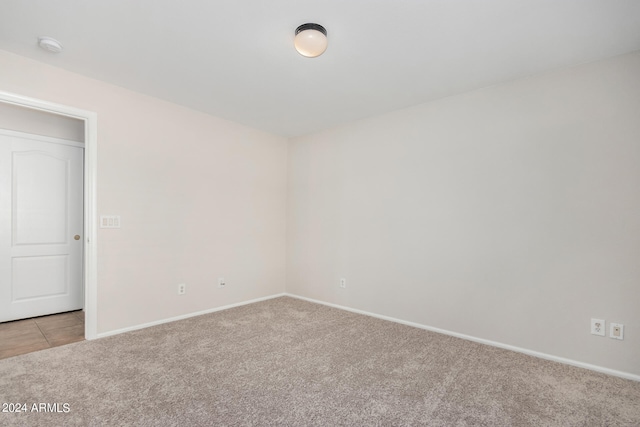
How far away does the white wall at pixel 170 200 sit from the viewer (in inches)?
119

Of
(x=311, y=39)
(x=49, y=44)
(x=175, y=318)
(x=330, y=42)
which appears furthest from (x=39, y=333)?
(x=330, y=42)

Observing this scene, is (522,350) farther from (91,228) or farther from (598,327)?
(91,228)

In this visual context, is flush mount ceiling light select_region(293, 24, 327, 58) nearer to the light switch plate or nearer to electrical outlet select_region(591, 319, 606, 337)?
the light switch plate

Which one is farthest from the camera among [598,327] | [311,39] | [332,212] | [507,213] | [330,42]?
[332,212]

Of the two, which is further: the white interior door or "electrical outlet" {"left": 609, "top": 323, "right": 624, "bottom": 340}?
the white interior door

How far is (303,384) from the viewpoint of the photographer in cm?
219

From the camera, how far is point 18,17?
82.4 inches

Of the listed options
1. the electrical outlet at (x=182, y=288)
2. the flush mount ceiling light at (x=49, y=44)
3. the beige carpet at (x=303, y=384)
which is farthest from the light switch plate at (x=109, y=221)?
the flush mount ceiling light at (x=49, y=44)

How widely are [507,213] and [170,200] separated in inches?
134

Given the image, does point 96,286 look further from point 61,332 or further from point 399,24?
point 399,24

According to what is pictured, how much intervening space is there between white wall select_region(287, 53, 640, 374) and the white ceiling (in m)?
0.35

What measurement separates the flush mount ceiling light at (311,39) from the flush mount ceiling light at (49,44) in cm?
180

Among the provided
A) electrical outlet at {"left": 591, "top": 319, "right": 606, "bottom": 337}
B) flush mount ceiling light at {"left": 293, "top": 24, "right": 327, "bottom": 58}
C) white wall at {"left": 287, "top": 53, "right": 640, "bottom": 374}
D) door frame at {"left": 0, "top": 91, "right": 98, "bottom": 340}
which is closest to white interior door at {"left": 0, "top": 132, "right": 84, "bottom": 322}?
door frame at {"left": 0, "top": 91, "right": 98, "bottom": 340}

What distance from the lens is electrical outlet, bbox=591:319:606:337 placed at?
8.00 ft
